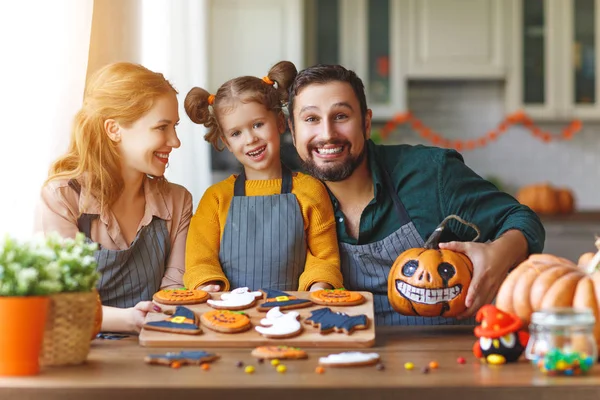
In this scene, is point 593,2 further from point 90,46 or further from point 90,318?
point 90,318

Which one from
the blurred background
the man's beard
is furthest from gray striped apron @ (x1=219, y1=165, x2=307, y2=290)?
the blurred background

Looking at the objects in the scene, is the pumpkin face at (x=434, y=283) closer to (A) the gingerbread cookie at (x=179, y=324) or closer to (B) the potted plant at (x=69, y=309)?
(A) the gingerbread cookie at (x=179, y=324)

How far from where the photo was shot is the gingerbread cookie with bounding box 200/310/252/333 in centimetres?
150

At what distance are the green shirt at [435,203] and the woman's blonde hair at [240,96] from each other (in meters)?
A: 0.32

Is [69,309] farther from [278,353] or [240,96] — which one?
[240,96]

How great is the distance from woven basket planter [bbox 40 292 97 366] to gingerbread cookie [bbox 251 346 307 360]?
30cm

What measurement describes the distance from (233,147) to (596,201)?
3.79 metres

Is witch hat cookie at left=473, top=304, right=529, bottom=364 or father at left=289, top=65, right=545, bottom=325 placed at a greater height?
father at left=289, top=65, right=545, bottom=325

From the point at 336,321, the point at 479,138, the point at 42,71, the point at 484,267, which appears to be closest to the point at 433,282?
the point at 484,267

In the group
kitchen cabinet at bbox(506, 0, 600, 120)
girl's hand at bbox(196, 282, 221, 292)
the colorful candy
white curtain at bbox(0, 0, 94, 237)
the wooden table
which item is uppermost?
kitchen cabinet at bbox(506, 0, 600, 120)

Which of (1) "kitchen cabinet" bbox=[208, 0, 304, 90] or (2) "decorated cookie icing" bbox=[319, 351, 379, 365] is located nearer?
(2) "decorated cookie icing" bbox=[319, 351, 379, 365]

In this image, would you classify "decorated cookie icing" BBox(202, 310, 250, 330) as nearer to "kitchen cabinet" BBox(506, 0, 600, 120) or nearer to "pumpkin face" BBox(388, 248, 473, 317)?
"pumpkin face" BBox(388, 248, 473, 317)

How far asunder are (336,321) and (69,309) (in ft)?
1.63

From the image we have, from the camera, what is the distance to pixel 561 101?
493 cm
